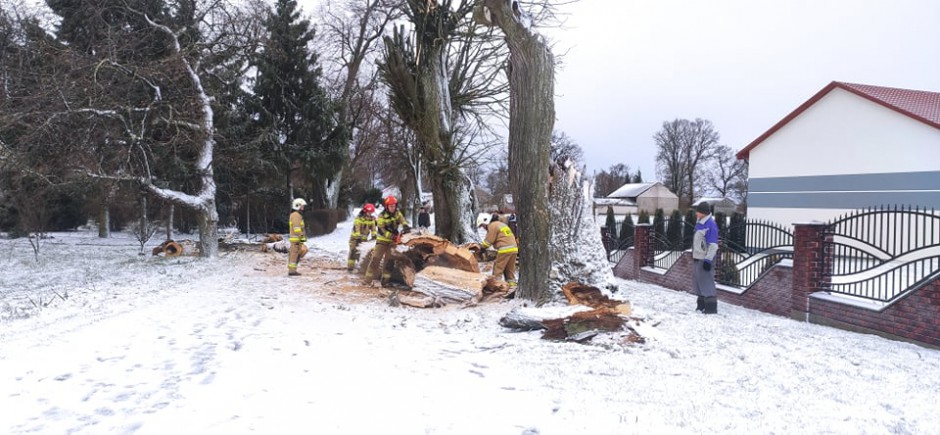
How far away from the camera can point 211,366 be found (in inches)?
197

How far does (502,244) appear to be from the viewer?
34.0ft

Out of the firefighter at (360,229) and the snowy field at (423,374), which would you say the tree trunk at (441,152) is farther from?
the snowy field at (423,374)

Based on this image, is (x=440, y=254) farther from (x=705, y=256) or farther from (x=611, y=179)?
(x=611, y=179)

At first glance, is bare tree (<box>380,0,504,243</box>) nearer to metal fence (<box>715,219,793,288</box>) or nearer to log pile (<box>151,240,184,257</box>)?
metal fence (<box>715,219,793,288</box>)

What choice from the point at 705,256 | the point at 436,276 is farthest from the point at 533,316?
the point at 705,256

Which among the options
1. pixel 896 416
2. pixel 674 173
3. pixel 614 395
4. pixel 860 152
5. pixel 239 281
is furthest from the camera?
pixel 674 173

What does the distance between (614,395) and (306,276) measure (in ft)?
31.3

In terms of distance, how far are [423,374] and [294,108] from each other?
79.8 ft

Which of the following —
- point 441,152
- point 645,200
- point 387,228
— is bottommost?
point 387,228

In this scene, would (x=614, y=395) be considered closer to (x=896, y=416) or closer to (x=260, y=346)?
(x=896, y=416)

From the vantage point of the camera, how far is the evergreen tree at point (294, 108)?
2636 centimetres

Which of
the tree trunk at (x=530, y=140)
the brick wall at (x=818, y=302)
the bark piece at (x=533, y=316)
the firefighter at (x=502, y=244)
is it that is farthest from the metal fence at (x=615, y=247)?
→ the bark piece at (x=533, y=316)

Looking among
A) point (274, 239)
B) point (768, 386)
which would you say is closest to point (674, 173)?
point (274, 239)

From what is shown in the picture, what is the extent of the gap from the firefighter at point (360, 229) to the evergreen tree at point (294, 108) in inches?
547
